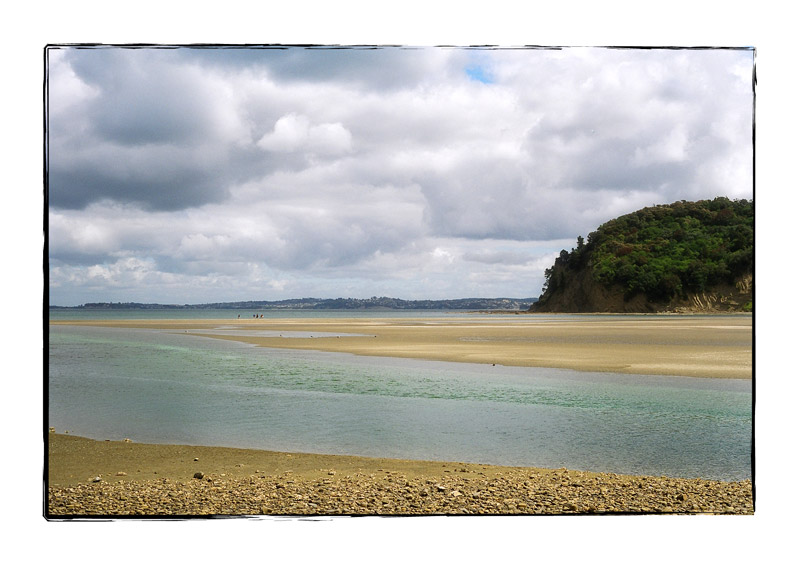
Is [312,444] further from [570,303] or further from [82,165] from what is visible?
[570,303]

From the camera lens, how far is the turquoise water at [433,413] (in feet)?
18.9

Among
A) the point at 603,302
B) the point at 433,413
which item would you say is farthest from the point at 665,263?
the point at 433,413

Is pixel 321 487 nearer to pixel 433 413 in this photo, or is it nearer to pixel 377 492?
pixel 377 492

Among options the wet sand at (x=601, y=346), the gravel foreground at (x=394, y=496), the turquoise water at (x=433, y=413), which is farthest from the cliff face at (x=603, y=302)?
the gravel foreground at (x=394, y=496)

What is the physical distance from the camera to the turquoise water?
5.75 meters

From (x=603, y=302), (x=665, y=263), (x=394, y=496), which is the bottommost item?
(x=394, y=496)

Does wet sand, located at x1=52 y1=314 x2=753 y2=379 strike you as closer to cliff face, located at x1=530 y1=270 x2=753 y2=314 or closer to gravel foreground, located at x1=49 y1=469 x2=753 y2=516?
cliff face, located at x1=530 y1=270 x2=753 y2=314

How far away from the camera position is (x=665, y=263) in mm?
16312

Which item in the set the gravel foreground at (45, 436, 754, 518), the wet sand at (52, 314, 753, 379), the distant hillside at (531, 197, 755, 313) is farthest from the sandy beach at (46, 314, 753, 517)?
the wet sand at (52, 314, 753, 379)

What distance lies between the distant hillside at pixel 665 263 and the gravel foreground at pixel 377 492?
1615 millimetres

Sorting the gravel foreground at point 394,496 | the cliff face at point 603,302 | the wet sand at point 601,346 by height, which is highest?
the cliff face at point 603,302

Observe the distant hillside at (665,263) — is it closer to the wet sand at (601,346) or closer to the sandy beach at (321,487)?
the wet sand at (601,346)

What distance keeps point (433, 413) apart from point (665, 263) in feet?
36.7

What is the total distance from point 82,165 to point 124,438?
2700 mm
